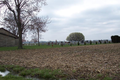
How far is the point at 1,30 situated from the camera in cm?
3103

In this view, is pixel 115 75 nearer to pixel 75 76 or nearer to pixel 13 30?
pixel 75 76

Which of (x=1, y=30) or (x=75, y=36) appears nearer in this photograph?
(x=1, y=30)

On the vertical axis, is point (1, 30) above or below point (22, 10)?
below

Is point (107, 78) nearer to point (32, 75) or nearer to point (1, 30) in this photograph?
point (32, 75)

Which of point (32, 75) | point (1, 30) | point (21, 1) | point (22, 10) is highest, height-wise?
point (21, 1)

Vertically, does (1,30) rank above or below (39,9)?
below

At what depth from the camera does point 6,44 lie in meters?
29.8

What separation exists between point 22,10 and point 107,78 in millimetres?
20800

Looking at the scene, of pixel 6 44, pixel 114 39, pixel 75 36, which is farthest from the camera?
pixel 75 36

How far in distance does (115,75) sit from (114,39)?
36.0 metres

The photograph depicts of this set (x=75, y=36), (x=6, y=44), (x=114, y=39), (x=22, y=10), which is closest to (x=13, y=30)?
(x=6, y=44)

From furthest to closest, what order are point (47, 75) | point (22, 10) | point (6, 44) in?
point (6, 44) → point (22, 10) → point (47, 75)

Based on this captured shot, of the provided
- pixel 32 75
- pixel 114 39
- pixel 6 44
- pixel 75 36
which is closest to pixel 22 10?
pixel 6 44

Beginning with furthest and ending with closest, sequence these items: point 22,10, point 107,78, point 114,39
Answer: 1. point 114,39
2. point 22,10
3. point 107,78
